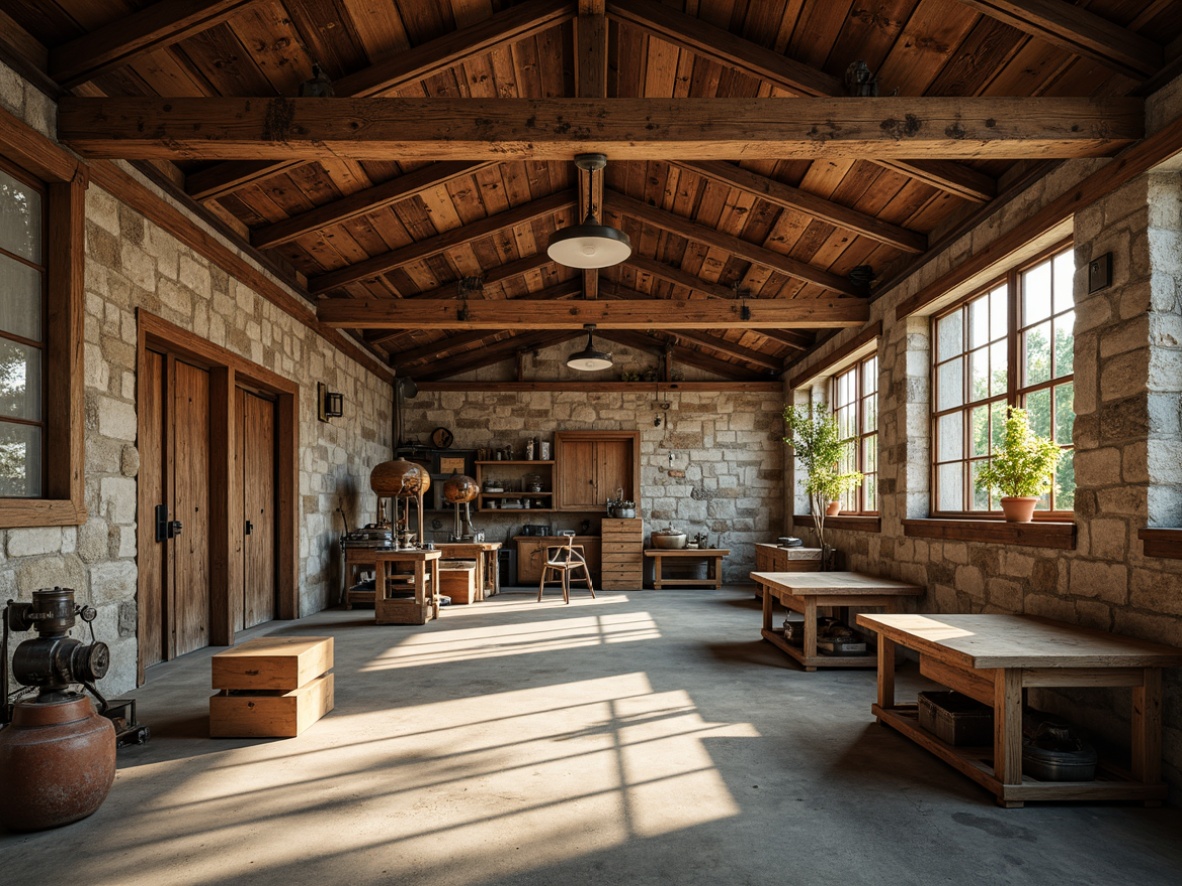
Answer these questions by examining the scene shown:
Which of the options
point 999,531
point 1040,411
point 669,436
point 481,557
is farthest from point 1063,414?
point 669,436

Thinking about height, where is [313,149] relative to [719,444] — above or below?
above

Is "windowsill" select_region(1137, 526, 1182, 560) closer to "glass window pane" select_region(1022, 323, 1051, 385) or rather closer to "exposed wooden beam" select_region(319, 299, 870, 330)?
"glass window pane" select_region(1022, 323, 1051, 385)

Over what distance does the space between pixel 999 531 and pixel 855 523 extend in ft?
8.70

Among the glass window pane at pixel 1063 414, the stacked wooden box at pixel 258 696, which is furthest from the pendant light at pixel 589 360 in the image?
the stacked wooden box at pixel 258 696

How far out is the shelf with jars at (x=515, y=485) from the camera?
10609mm

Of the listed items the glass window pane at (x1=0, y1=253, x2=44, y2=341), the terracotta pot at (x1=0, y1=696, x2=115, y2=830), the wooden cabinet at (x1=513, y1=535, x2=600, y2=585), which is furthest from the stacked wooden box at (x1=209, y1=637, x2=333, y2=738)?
the wooden cabinet at (x1=513, y1=535, x2=600, y2=585)

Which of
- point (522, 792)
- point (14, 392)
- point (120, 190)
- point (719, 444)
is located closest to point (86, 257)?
point (120, 190)

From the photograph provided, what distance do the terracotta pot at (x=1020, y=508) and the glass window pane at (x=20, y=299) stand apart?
200 inches

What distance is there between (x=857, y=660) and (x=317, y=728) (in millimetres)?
3507

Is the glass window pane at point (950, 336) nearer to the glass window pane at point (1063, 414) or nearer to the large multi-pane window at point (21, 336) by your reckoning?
the glass window pane at point (1063, 414)

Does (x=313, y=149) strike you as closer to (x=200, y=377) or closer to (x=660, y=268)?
(x=200, y=377)

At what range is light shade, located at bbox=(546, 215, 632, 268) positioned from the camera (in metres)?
4.34

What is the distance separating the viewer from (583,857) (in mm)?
2396

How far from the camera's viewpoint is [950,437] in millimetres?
5609
